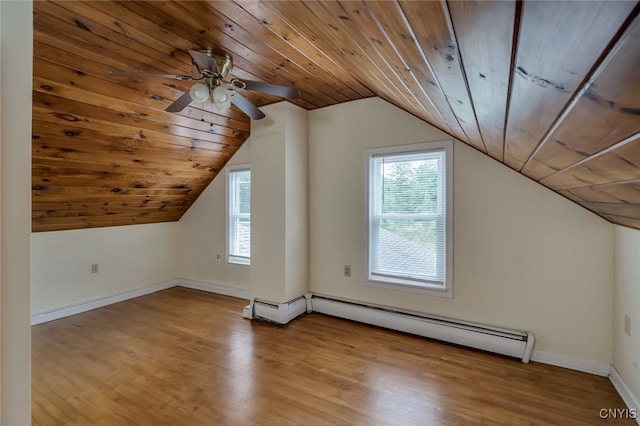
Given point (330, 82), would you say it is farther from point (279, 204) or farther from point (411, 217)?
point (411, 217)

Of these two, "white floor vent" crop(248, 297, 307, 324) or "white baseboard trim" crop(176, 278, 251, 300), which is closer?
"white floor vent" crop(248, 297, 307, 324)

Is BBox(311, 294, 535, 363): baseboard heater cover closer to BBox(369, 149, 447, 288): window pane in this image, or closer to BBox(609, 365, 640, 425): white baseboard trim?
BBox(369, 149, 447, 288): window pane

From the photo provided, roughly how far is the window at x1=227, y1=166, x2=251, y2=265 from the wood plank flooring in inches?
51.0

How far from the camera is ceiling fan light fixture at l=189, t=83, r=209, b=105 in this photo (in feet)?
6.30

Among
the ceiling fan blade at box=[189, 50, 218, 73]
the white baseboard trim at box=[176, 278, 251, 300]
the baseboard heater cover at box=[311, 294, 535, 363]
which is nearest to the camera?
the ceiling fan blade at box=[189, 50, 218, 73]

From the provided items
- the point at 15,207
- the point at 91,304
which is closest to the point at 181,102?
the point at 15,207

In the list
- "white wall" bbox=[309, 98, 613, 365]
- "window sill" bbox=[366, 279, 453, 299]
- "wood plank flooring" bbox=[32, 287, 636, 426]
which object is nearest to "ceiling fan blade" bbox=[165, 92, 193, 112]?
"white wall" bbox=[309, 98, 613, 365]

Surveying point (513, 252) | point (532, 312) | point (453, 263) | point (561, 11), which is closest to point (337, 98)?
point (453, 263)

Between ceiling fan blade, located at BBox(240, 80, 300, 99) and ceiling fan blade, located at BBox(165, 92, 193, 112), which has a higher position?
ceiling fan blade, located at BBox(240, 80, 300, 99)

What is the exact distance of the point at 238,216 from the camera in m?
4.40

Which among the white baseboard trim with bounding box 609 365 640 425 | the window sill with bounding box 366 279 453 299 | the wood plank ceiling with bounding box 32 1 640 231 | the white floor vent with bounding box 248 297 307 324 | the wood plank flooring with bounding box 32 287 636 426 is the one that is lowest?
the wood plank flooring with bounding box 32 287 636 426

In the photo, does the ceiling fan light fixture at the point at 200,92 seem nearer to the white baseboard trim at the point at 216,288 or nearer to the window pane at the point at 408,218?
the window pane at the point at 408,218

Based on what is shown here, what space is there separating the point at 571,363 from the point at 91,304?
519 centimetres

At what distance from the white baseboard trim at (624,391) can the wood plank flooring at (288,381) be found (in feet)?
0.21
